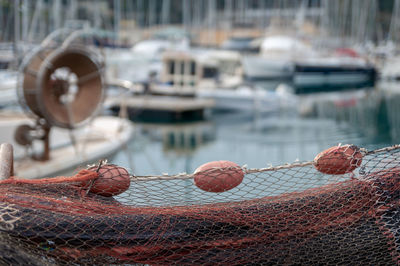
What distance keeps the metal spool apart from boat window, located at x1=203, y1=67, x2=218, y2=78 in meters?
15.6

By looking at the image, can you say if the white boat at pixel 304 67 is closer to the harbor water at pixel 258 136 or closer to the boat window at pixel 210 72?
the boat window at pixel 210 72

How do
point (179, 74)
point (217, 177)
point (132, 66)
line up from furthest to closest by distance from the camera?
point (132, 66) < point (179, 74) < point (217, 177)

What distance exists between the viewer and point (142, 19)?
37.3 m

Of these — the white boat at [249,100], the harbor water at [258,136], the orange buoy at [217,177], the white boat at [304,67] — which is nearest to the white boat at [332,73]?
the white boat at [304,67]

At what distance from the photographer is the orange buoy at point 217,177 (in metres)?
2.57

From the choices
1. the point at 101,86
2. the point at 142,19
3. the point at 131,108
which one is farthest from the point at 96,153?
the point at 142,19

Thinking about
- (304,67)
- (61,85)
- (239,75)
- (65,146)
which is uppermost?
(61,85)

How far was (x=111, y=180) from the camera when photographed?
2.53 meters

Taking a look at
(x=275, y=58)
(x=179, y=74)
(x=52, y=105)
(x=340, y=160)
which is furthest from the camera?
(x=275, y=58)

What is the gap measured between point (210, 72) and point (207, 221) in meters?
20.9

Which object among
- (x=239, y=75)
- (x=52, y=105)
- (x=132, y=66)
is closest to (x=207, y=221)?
(x=52, y=105)

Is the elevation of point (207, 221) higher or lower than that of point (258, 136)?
higher

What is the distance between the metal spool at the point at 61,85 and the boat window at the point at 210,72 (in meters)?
15.6

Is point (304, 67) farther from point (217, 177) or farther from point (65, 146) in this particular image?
point (217, 177)
